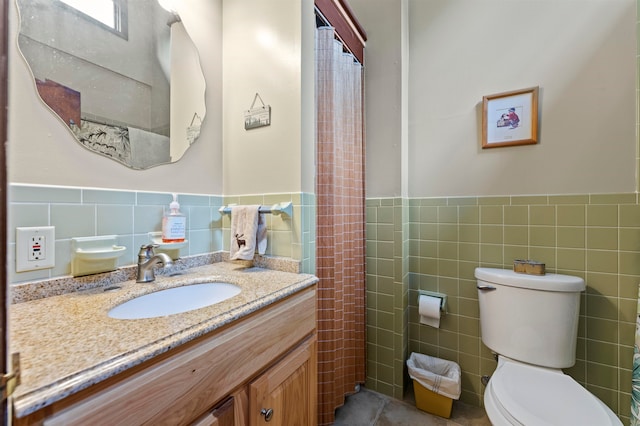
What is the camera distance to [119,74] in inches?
38.3

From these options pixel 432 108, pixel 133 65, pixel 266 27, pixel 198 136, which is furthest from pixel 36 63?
pixel 432 108

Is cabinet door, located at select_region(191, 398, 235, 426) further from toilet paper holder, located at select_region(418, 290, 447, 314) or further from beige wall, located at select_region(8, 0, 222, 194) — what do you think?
toilet paper holder, located at select_region(418, 290, 447, 314)

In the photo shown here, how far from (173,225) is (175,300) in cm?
29

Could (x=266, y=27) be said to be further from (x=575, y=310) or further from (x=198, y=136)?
(x=575, y=310)

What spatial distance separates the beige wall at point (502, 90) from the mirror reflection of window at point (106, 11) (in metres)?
1.28

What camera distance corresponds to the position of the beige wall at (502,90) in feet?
3.99

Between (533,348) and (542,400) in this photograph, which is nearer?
(542,400)

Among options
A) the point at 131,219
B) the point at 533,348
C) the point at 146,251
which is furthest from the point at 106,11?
the point at 533,348

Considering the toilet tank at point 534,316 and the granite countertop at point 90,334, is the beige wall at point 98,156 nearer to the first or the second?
the granite countertop at point 90,334

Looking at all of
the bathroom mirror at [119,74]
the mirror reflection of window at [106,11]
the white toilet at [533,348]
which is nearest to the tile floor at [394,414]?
the white toilet at [533,348]

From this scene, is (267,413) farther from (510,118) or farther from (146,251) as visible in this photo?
(510,118)

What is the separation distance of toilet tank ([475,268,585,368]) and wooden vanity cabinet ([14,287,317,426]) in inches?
36.2

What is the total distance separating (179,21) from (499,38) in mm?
1630

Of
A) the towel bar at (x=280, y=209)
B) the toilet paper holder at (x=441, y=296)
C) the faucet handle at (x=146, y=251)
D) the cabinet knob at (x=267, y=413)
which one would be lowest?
the cabinet knob at (x=267, y=413)
